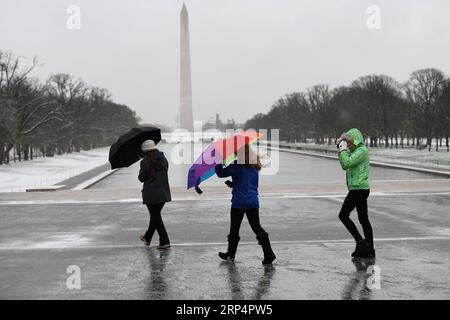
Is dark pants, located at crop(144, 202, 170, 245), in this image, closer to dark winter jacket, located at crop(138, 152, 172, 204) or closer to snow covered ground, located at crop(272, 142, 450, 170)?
dark winter jacket, located at crop(138, 152, 172, 204)

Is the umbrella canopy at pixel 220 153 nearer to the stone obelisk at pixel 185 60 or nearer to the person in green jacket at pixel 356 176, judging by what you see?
the person in green jacket at pixel 356 176

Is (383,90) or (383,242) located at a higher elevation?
(383,90)

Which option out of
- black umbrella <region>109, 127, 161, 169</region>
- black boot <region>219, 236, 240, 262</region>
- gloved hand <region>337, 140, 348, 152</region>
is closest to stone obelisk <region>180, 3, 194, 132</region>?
black umbrella <region>109, 127, 161, 169</region>

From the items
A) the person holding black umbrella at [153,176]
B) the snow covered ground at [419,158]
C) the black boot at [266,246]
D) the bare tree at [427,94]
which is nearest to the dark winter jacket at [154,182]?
the person holding black umbrella at [153,176]

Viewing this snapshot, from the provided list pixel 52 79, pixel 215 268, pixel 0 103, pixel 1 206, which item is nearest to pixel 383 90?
pixel 52 79

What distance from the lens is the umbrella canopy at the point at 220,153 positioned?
281 inches

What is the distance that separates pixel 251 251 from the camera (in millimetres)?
8523

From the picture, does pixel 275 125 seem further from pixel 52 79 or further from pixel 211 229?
pixel 211 229

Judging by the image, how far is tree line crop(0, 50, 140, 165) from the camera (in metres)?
48.5

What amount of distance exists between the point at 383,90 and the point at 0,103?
54502mm

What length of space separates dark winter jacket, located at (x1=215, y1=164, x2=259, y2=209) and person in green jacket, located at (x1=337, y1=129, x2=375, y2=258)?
51.4 inches

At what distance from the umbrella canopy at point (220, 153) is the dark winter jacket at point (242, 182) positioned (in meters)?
0.11

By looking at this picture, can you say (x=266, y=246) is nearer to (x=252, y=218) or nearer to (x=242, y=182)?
(x=252, y=218)
